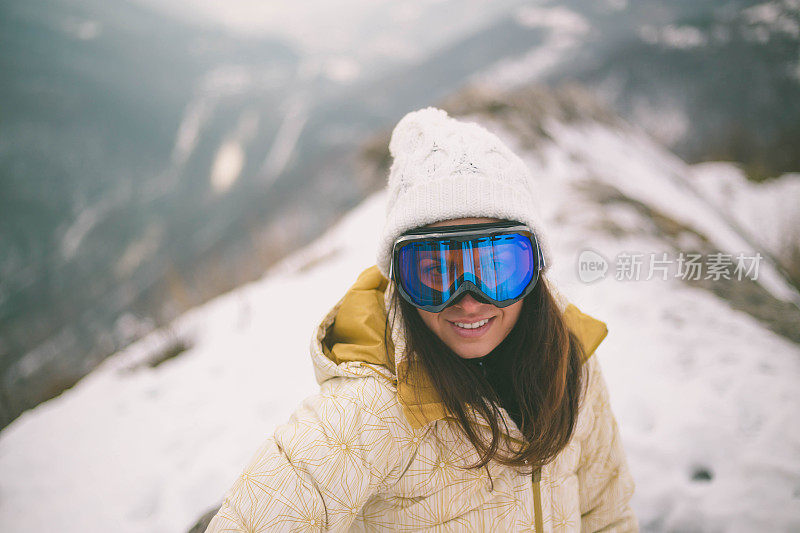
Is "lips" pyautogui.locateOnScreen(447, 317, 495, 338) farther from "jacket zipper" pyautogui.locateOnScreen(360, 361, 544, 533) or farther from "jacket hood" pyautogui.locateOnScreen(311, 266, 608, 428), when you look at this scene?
"jacket zipper" pyautogui.locateOnScreen(360, 361, 544, 533)

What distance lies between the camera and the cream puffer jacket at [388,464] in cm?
79

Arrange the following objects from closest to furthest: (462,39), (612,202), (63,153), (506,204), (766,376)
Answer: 1. (506,204)
2. (766,376)
3. (612,202)
4. (462,39)
5. (63,153)

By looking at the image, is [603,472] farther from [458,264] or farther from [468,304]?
[458,264]

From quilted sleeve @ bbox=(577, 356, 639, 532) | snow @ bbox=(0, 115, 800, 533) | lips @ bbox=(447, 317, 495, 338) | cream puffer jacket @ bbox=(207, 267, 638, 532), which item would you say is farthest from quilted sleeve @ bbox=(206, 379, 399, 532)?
snow @ bbox=(0, 115, 800, 533)

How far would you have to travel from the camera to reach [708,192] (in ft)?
32.6

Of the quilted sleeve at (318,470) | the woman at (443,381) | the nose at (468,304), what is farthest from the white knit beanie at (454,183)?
the quilted sleeve at (318,470)

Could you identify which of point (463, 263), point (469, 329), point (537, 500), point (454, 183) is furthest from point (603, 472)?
point (454, 183)

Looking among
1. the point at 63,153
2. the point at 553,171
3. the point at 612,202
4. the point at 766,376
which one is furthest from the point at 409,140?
the point at 63,153

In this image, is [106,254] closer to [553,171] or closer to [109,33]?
[109,33]

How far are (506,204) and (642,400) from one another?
6.88 feet

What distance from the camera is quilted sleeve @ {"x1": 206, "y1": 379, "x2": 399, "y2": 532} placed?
2.55ft

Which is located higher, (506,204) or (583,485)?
(506,204)

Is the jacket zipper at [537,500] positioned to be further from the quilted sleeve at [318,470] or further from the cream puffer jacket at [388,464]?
the quilted sleeve at [318,470]

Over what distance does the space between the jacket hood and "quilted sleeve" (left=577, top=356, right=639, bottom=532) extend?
0.59 ft
